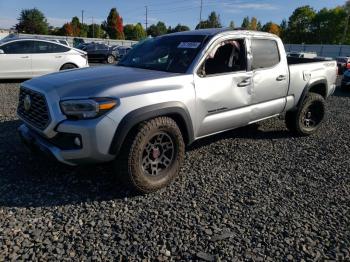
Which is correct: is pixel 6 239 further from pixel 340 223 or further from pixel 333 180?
A: pixel 333 180

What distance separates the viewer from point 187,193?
3705mm

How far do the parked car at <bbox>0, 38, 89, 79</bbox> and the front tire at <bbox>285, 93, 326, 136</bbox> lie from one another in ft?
27.3

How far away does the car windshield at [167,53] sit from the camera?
4113mm

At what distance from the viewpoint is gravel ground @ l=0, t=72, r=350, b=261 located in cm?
274

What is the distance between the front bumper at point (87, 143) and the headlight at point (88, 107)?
7 centimetres

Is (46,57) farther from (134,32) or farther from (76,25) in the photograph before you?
(134,32)

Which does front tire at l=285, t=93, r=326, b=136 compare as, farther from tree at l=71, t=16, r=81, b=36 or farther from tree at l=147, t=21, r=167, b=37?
tree at l=147, t=21, r=167, b=37

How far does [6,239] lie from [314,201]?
9.95 feet

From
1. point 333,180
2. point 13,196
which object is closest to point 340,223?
point 333,180

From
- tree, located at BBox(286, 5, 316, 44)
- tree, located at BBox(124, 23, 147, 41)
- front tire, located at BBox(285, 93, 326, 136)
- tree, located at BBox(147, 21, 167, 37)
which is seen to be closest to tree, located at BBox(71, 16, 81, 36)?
tree, located at BBox(124, 23, 147, 41)

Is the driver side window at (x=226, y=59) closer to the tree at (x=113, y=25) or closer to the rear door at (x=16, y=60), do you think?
the rear door at (x=16, y=60)

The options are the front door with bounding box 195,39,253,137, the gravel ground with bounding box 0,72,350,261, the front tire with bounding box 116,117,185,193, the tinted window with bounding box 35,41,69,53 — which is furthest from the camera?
the tinted window with bounding box 35,41,69,53

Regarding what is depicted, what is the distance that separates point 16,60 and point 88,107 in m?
8.86

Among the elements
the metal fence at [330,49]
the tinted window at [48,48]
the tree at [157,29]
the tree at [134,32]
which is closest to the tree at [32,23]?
the tree at [134,32]
